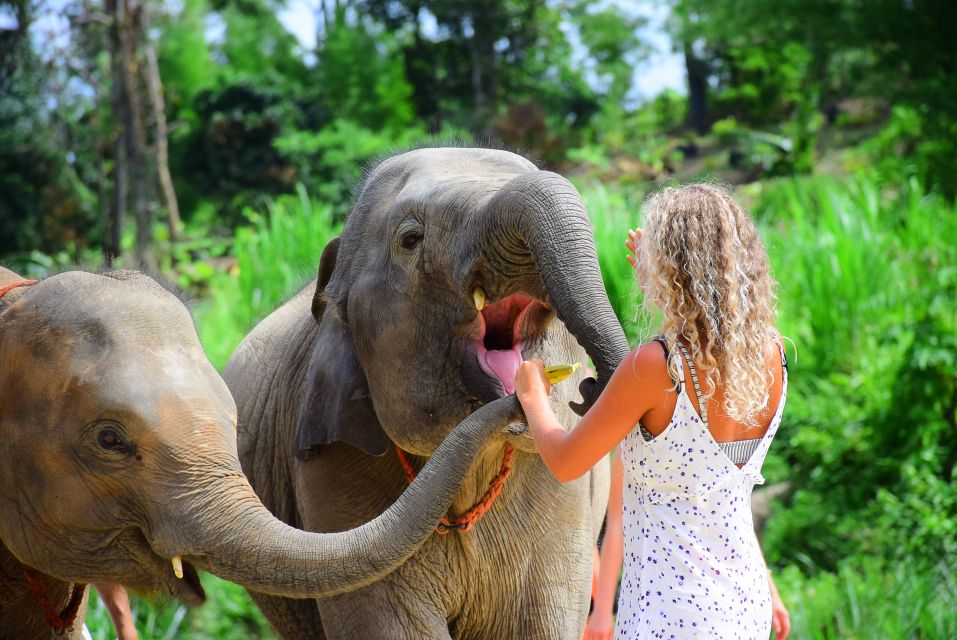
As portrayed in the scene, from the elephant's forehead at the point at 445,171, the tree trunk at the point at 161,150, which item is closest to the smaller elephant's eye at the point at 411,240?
the elephant's forehead at the point at 445,171

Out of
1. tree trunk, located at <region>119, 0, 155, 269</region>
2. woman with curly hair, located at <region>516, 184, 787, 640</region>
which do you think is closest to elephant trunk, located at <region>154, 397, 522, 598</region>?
woman with curly hair, located at <region>516, 184, 787, 640</region>

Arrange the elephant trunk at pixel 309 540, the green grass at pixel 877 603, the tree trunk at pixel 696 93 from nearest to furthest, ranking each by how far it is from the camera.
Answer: the elephant trunk at pixel 309 540, the green grass at pixel 877 603, the tree trunk at pixel 696 93

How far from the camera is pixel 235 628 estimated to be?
6.80 m

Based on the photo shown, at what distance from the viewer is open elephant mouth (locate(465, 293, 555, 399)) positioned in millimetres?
2904

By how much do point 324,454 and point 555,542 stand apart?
2.24 feet

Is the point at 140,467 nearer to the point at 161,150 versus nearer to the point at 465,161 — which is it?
the point at 465,161

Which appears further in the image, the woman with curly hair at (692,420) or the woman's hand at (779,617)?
the woman's hand at (779,617)

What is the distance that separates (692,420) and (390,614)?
1041 millimetres

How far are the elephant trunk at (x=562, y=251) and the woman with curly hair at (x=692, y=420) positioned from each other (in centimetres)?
7

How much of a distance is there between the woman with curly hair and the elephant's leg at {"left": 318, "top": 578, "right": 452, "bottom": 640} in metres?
0.60

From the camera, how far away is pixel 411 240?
305 centimetres

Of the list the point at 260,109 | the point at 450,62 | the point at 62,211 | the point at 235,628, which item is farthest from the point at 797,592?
the point at 450,62

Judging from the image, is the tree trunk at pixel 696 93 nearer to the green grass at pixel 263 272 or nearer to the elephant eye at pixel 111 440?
the green grass at pixel 263 272

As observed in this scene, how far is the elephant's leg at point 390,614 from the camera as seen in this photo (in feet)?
10.6
